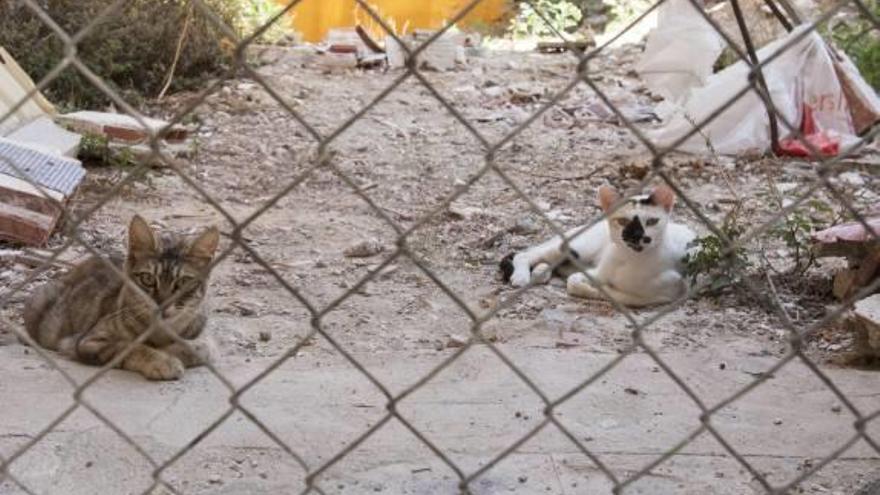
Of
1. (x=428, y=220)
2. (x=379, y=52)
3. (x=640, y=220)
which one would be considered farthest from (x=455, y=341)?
(x=379, y=52)

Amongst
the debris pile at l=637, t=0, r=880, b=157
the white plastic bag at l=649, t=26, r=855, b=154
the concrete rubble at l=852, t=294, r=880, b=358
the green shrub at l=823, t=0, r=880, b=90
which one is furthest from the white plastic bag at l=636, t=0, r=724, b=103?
the concrete rubble at l=852, t=294, r=880, b=358

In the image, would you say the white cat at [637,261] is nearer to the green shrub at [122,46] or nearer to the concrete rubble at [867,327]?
the concrete rubble at [867,327]

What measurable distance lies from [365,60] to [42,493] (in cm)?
758

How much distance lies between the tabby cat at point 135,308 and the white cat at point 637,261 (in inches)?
58.4

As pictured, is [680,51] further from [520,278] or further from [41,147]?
[41,147]

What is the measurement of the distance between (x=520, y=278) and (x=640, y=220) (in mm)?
519

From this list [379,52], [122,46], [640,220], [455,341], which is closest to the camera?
[455,341]

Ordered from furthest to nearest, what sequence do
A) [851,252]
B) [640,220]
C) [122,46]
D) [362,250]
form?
[122,46] < [362,250] < [640,220] < [851,252]

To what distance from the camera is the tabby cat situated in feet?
11.9

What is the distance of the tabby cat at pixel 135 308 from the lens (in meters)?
3.61

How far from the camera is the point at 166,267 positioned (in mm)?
3625

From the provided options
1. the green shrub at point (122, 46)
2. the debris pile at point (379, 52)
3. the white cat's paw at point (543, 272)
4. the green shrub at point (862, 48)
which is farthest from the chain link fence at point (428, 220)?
the debris pile at point (379, 52)

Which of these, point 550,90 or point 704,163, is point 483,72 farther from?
point 704,163

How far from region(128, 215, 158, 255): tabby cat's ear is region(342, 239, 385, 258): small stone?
1.68 metres
